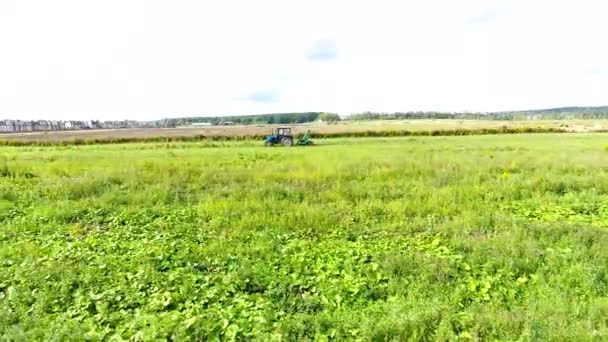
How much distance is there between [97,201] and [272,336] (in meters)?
7.69

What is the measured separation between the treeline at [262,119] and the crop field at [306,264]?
148936mm

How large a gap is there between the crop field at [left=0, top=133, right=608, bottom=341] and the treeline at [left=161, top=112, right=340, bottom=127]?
148936mm

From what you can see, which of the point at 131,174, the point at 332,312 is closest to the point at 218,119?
the point at 131,174

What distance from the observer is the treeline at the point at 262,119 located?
527ft

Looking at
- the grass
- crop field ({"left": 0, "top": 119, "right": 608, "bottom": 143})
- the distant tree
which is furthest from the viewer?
the distant tree

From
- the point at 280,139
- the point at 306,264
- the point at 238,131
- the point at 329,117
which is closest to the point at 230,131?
the point at 238,131

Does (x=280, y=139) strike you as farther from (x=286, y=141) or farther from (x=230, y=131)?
(x=230, y=131)

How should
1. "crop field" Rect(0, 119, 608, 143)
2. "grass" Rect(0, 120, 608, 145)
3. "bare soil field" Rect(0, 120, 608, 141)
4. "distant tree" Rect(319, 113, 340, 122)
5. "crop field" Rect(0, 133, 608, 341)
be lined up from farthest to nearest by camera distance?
"distant tree" Rect(319, 113, 340, 122) < "bare soil field" Rect(0, 120, 608, 141) < "crop field" Rect(0, 119, 608, 143) < "grass" Rect(0, 120, 608, 145) < "crop field" Rect(0, 133, 608, 341)

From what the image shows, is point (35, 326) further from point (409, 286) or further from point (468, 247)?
point (468, 247)

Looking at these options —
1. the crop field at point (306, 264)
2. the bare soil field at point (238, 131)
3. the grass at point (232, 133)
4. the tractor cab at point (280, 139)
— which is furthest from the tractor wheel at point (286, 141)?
the crop field at point (306, 264)

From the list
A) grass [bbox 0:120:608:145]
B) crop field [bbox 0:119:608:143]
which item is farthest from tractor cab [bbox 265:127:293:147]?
crop field [bbox 0:119:608:143]

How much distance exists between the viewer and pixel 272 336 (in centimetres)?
365

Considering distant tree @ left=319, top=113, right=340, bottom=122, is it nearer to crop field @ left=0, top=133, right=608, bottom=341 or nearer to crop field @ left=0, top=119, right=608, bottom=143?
crop field @ left=0, top=119, right=608, bottom=143

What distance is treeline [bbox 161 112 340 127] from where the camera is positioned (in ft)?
527
